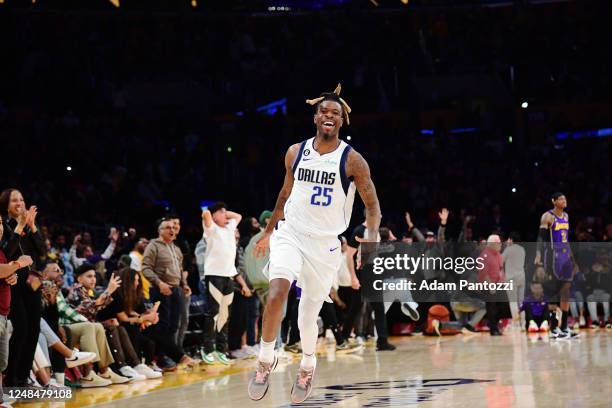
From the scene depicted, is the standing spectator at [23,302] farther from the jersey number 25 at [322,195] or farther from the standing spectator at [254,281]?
the standing spectator at [254,281]

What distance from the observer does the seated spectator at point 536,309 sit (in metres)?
16.1

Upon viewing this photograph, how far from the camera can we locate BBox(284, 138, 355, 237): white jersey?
7.02 m

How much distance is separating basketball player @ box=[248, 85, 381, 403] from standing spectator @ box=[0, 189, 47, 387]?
2886 mm

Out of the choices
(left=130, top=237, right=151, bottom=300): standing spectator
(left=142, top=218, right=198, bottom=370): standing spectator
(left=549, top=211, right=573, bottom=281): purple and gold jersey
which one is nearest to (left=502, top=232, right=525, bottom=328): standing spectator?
(left=549, top=211, right=573, bottom=281): purple and gold jersey

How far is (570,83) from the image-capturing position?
2434 centimetres

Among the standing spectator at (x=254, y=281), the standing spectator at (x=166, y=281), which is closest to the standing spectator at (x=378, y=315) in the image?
the standing spectator at (x=254, y=281)

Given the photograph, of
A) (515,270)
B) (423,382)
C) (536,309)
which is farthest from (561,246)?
(423,382)

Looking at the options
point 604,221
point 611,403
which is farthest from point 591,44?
point 611,403

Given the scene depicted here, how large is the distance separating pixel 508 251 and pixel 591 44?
1039cm

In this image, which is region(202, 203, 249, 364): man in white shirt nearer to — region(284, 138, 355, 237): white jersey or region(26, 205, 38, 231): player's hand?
region(26, 205, 38, 231): player's hand

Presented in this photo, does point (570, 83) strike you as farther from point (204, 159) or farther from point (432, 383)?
point (432, 383)

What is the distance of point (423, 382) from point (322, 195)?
3.48 meters

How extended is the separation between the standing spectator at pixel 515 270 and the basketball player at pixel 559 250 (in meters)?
1.62

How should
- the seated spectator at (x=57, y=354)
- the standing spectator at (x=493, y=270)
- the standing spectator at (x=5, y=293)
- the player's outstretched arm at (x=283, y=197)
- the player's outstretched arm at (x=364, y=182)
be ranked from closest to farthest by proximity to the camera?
1. the player's outstretched arm at (x=364, y=182)
2. the player's outstretched arm at (x=283, y=197)
3. the standing spectator at (x=5, y=293)
4. the seated spectator at (x=57, y=354)
5. the standing spectator at (x=493, y=270)
